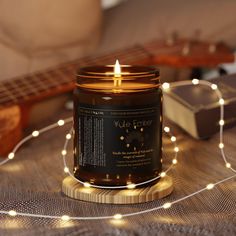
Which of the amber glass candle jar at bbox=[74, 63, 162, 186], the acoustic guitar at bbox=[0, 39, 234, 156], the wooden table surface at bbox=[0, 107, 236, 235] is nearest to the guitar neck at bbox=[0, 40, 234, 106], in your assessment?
the acoustic guitar at bbox=[0, 39, 234, 156]

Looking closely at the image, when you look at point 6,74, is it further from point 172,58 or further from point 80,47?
point 172,58

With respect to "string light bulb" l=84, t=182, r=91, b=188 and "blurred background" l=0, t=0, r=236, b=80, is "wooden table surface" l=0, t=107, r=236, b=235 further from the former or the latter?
"blurred background" l=0, t=0, r=236, b=80

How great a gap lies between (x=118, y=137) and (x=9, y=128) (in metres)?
0.32

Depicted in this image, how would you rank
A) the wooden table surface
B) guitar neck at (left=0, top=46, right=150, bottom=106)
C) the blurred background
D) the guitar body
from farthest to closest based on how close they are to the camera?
the blurred background → guitar neck at (left=0, top=46, right=150, bottom=106) → the guitar body → the wooden table surface

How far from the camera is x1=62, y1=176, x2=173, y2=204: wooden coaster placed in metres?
0.58

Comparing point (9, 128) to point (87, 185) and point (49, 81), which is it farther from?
point (87, 185)

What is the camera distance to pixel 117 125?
22.8 inches

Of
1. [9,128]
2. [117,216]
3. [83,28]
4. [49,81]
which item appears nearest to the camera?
[117,216]

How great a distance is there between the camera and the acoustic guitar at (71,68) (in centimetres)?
91

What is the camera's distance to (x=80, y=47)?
3.93 feet

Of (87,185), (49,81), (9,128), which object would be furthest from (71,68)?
(87,185)

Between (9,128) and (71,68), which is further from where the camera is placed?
(71,68)

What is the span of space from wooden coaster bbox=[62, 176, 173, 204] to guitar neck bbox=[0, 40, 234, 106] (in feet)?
1.17

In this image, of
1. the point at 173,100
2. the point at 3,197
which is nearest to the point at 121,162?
the point at 3,197
